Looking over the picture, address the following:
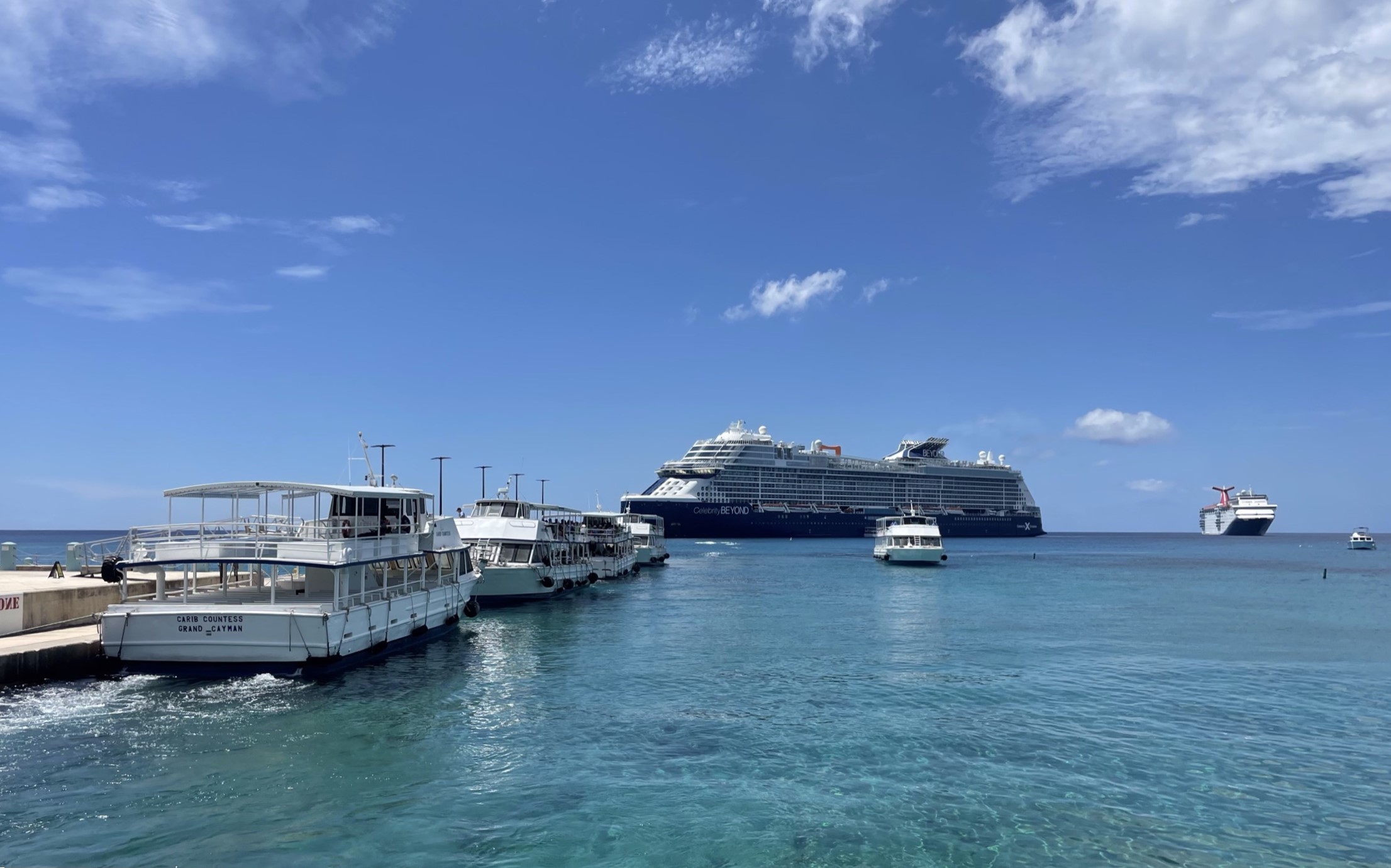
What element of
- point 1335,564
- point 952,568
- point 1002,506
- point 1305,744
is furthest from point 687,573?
point 1002,506

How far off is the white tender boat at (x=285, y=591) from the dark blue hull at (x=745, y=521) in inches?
4335

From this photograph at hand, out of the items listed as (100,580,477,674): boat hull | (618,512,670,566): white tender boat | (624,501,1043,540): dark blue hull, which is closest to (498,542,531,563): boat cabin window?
(100,580,477,674): boat hull

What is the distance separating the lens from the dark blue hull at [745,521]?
149m

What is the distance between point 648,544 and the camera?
9319cm

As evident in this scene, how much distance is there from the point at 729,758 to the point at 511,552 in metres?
33.1

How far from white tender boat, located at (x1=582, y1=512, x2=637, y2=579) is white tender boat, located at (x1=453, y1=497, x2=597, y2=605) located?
1367 cm

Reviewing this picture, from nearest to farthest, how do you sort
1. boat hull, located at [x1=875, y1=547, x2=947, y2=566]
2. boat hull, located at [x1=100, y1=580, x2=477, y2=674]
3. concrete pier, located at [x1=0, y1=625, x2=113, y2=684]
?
concrete pier, located at [x1=0, y1=625, x2=113, y2=684] → boat hull, located at [x1=100, y1=580, x2=477, y2=674] → boat hull, located at [x1=875, y1=547, x2=947, y2=566]

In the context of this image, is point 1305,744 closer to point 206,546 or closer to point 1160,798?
point 1160,798

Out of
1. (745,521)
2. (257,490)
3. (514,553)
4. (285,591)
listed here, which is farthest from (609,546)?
(745,521)

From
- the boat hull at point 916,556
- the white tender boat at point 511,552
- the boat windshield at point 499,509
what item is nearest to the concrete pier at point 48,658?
the white tender boat at point 511,552

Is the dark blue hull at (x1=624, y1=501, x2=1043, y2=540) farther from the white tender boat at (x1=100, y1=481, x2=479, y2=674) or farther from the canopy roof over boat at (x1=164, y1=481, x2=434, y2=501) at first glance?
the canopy roof over boat at (x1=164, y1=481, x2=434, y2=501)

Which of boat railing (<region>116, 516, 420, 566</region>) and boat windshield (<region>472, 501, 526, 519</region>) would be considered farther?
boat windshield (<region>472, 501, 526, 519</region>)

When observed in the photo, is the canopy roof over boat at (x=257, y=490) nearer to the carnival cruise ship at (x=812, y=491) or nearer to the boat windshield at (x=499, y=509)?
the boat windshield at (x=499, y=509)

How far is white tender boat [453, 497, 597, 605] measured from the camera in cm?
4609
